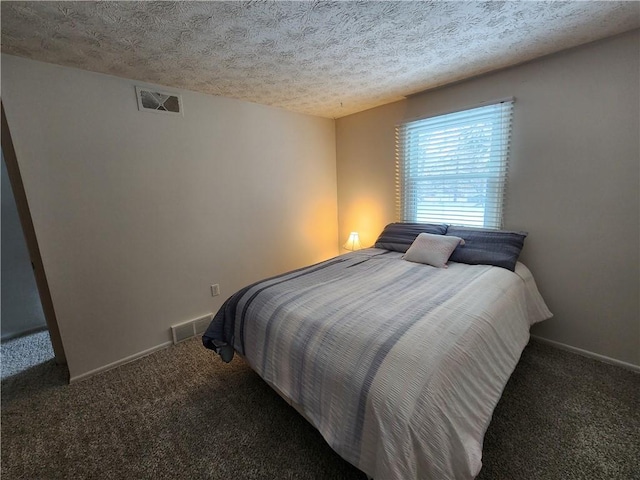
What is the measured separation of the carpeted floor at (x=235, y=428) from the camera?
1.29 m

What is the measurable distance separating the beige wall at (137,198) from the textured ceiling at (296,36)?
276 millimetres

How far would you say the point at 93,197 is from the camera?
1980mm

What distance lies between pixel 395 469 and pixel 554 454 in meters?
1.02

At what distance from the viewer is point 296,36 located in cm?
160

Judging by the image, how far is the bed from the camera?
95cm

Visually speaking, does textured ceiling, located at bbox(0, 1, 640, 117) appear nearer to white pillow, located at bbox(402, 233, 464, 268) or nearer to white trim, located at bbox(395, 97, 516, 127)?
white trim, located at bbox(395, 97, 516, 127)

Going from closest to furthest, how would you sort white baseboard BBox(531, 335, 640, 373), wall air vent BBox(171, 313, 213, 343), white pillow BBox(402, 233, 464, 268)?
white baseboard BBox(531, 335, 640, 373)
white pillow BBox(402, 233, 464, 268)
wall air vent BBox(171, 313, 213, 343)

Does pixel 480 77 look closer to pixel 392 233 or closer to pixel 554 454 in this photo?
pixel 392 233

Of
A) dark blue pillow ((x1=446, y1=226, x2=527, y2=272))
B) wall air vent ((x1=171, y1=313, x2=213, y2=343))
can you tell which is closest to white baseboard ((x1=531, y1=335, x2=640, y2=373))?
dark blue pillow ((x1=446, y1=226, x2=527, y2=272))

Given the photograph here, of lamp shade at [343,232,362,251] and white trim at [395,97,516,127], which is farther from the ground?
white trim at [395,97,516,127]

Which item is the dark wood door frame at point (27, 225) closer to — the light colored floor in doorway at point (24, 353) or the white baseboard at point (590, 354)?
the light colored floor in doorway at point (24, 353)

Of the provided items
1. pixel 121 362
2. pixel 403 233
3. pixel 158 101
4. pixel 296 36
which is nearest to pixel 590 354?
pixel 403 233

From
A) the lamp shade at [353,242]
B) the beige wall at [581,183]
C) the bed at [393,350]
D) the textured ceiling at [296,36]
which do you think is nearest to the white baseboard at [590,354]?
the beige wall at [581,183]

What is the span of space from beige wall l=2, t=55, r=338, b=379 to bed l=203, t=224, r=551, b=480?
35.4 inches
